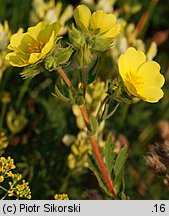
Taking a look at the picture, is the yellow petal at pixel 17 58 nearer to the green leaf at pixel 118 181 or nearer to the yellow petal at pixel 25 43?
the yellow petal at pixel 25 43

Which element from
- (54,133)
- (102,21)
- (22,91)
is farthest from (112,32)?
(22,91)

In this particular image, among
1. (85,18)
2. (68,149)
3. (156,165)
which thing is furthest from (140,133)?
(85,18)

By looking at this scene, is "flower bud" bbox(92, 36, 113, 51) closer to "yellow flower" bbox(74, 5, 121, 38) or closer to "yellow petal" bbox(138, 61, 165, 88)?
"yellow flower" bbox(74, 5, 121, 38)

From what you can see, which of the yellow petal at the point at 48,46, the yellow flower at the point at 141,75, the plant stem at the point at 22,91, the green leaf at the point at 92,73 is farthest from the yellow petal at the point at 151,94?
the plant stem at the point at 22,91

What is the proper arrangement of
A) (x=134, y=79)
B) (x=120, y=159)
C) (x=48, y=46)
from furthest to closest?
(x=120, y=159), (x=134, y=79), (x=48, y=46)

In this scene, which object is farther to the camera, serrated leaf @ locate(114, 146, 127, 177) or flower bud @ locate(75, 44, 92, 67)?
serrated leaf @ locate(114, 146, 127, 177)

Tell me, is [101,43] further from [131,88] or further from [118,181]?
[118,181]

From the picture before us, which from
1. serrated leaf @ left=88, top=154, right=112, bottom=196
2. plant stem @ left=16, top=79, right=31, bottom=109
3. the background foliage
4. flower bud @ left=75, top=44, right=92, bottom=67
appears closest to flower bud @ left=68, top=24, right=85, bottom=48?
flower bud @ left=75, top=44, right=92, bottom=67
